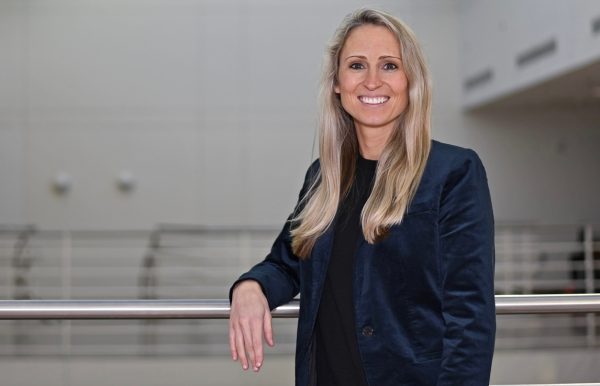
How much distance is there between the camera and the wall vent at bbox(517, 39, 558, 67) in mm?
6032

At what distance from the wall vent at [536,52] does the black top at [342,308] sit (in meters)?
5.32

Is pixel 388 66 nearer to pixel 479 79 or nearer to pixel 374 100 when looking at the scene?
pixel 374 100

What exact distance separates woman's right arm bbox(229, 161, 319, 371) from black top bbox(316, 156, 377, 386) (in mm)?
68

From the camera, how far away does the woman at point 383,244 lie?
893 mm

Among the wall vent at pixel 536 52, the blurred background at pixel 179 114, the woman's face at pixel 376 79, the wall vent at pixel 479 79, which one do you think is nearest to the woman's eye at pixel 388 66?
the woman's face at pixel 376 79

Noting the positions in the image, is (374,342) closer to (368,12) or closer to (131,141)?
(368,12)

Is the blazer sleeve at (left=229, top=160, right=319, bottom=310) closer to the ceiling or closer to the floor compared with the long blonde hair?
closer to the floor

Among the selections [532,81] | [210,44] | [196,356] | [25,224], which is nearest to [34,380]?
[196,356]

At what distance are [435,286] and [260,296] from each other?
22 centimetres

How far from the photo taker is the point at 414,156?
949 millimetres

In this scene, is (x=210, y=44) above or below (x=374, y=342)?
above

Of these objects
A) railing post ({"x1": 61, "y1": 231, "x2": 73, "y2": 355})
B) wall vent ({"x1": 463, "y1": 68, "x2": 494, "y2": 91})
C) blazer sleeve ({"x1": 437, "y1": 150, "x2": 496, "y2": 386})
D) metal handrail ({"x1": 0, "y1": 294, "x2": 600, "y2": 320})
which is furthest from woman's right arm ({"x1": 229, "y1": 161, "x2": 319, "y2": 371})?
wall vent ({"x1": 463, "y1": 68, "x2": 494, "y2": 91})

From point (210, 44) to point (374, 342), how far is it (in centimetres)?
667

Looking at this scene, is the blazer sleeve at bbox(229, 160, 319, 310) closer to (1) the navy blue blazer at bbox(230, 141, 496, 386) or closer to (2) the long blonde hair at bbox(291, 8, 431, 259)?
(2) the long blonde hair at bbox(291, 8, 431, 259)
